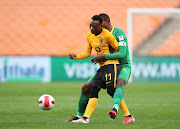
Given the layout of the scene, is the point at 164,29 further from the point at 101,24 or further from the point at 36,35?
the point at 101,24

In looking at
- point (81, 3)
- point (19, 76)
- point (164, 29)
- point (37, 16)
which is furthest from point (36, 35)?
point (164, 29)

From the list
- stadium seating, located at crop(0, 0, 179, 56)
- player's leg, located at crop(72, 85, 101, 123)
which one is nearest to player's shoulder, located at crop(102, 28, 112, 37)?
player's leg, located at crop(72, 85, 101, 123)

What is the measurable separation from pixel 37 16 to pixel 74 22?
2526 millimetres

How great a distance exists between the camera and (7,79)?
21.5 meters

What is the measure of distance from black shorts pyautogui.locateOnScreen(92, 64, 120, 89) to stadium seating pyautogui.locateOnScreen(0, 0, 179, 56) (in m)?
20.4

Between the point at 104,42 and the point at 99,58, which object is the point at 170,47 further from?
the point at 99,58

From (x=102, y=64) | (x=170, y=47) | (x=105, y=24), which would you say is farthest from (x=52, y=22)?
(x=102, y=64)

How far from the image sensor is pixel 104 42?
21.6ft

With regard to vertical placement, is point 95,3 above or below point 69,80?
above

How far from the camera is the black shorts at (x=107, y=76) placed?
21.6 feet

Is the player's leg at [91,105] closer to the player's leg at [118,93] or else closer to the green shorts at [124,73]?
the green shorts at [124,73]

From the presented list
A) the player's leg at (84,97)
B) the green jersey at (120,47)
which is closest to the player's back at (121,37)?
the green jersey at (120,47)

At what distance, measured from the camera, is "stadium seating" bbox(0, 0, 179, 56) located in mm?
27672

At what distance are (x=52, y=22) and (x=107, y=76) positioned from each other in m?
22.4
